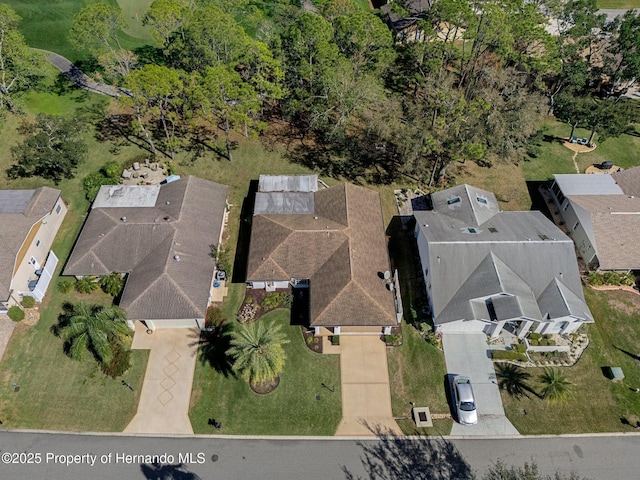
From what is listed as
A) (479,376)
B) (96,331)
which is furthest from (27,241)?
(479,376)

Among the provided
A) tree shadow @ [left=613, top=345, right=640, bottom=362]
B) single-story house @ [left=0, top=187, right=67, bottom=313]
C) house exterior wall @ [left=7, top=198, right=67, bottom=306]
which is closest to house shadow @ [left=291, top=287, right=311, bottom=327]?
single-story house @ [left=0, top=187, right=67, bottom=313]

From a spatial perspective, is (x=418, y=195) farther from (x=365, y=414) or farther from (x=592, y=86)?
(x=592, y=86)

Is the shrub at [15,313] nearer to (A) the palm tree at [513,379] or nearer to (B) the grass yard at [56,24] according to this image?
(A) the palm tree at [513,379]

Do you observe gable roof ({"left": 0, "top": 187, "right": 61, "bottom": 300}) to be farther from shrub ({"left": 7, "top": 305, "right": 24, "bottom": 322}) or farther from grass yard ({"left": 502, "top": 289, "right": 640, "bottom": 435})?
grass yard ({"left": 502, "top": 289, "right": 640, "bottom": 435})

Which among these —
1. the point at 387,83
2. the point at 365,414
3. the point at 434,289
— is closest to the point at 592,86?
the point at 387,83

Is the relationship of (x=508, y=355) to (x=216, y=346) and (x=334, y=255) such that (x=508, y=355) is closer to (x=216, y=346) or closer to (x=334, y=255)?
(x=334, y=255)

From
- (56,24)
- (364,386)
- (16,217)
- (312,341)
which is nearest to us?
(364,386)

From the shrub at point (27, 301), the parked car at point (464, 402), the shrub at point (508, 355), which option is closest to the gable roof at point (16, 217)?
the shrub at point (27, 301)
